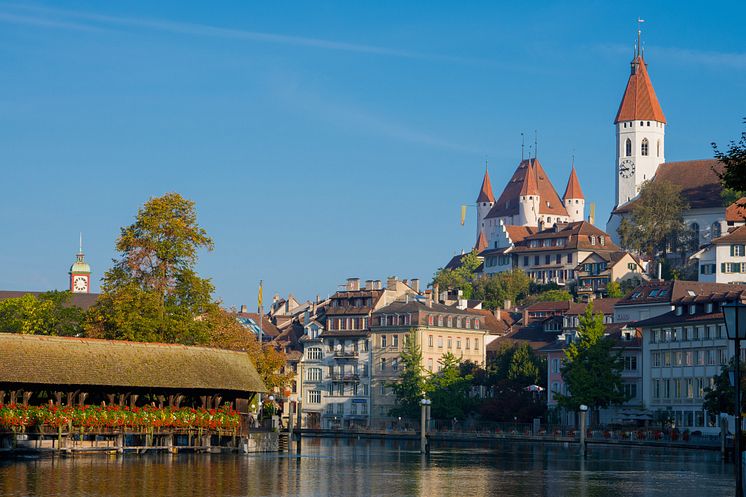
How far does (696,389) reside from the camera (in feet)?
381

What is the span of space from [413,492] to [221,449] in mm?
26858

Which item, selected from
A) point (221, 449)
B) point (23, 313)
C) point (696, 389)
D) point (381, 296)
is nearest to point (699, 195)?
point (381, 296)

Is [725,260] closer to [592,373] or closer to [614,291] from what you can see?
[614,291]

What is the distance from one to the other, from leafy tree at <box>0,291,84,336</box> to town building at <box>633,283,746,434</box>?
46012 mm

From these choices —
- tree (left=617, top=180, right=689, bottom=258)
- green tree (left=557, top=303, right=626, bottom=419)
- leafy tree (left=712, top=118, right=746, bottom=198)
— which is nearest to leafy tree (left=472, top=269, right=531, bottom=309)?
tree (left=617, top=180, right=689, bottom=258)

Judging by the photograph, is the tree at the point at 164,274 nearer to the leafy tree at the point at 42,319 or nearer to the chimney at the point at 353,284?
the leafy tree at the point at 42,319

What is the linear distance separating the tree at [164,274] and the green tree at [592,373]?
1461 inches

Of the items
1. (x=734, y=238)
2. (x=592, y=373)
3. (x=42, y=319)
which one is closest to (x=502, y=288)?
(x=734, y=238)

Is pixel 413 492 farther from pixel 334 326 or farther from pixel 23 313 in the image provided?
pixel 334 326

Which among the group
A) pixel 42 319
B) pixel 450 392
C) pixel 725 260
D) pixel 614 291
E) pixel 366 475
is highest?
pixel 725 260

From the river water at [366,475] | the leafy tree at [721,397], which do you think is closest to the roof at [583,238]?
the leafy tree at [721,397]

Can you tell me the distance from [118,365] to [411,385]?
6161cm

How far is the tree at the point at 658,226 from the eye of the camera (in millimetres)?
188000

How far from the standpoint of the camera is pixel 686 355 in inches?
4631
